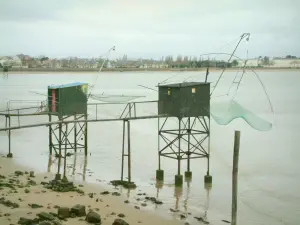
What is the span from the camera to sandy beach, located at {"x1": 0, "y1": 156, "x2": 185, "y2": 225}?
11.3 m

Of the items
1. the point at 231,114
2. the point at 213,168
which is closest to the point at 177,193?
the point at 231,114

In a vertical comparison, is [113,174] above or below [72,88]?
below

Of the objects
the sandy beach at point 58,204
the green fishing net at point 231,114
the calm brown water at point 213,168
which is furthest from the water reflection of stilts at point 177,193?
the green fishing net at point 231,114

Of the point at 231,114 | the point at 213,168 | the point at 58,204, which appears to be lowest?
the point at 213,168

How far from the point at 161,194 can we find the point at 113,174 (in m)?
3.89

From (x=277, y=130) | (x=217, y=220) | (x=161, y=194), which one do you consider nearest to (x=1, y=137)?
(x=161, y=194)

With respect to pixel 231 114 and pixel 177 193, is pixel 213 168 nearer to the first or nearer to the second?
pixel 231 114

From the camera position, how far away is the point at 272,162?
25.6 meters

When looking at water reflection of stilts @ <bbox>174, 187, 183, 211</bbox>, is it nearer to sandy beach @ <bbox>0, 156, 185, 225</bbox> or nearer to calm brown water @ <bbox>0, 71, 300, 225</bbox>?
calm brown water @ <bbox>0, 71, 300, 225</bbox>

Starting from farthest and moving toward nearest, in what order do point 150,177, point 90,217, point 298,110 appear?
point 298,110 < point 150,177 < point 90,217

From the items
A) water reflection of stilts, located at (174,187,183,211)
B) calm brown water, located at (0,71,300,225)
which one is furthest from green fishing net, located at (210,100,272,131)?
water reflection of stilts, located at (174,187,183,211)

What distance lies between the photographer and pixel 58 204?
1276 cm

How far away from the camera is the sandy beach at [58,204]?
1127 centimetres

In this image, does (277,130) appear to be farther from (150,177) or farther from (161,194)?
(161,194)
